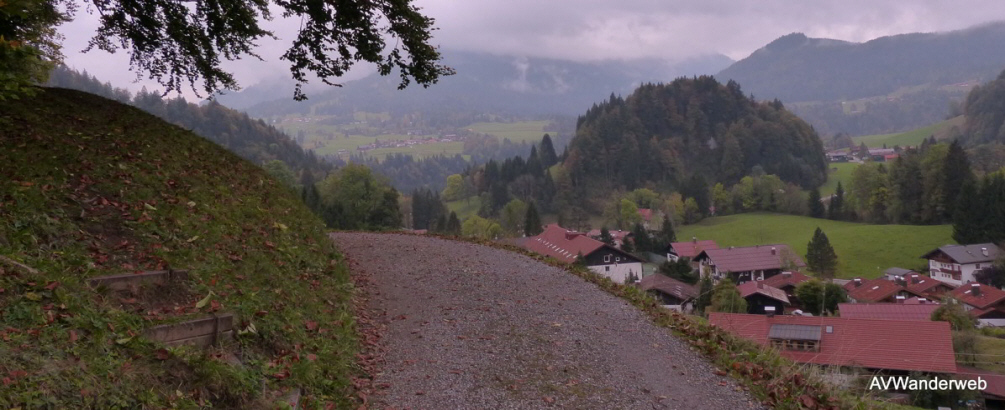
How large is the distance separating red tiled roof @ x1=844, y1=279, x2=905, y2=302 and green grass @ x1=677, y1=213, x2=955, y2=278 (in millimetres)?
14323

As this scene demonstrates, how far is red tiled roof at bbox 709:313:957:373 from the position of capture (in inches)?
488

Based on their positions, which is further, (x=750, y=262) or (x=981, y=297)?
(x=750, y=262)

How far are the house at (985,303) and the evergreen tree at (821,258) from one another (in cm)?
1443

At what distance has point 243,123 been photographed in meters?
120

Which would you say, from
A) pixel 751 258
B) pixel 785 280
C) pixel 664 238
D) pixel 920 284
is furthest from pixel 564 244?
pixel 664 238

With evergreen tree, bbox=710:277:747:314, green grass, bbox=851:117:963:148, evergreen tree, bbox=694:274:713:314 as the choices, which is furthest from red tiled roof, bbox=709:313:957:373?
green grass, bbox=851:117:963:148

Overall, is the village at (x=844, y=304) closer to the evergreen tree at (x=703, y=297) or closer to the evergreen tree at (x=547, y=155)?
the evergreen tree at (x=703, y=297)

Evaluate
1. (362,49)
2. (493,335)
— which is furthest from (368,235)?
(493,335)

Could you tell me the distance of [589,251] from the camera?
129 feet

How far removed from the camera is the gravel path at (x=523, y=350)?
5.62 metres

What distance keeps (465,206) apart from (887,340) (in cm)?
10099

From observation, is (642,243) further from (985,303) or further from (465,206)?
(465,206)

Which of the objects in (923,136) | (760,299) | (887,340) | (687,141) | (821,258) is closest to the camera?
(887,340)

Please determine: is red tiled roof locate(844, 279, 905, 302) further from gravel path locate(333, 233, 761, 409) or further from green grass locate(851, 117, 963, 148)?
green grass locate(851, 117, 963, 148)
